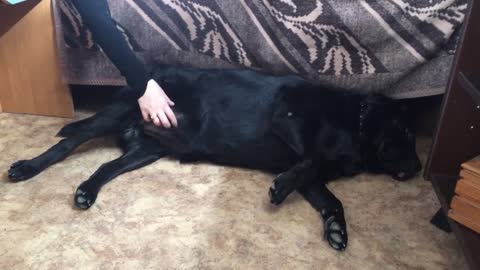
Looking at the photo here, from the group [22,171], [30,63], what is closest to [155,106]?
[22,171]

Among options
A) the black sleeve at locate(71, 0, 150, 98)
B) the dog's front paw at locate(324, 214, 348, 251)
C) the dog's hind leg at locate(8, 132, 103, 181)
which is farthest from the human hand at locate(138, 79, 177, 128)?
the dog's front paw at locate(324, 214, 348, 251)

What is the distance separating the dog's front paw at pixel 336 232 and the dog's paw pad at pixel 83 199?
26.4 inches

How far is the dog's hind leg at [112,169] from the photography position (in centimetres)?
131

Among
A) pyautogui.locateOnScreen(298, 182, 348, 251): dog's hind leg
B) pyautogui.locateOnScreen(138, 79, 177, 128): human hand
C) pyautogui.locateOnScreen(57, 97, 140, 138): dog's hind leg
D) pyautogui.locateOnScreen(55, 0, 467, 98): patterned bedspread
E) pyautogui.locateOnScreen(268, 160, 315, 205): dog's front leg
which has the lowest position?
pyautogui.locateOnScreen(298, 182, 348, 251): dog's hind leg

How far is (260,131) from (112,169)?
493 mm

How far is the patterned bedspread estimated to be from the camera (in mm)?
1441

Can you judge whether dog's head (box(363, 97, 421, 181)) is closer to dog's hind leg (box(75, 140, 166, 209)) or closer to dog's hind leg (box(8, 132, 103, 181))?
dog's hind leg (box(75, 140, 166, 209))

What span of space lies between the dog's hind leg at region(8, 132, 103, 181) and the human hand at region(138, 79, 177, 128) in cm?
23

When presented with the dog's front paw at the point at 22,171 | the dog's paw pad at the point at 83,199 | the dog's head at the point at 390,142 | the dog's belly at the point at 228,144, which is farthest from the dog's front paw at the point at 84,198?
the dog's head at the point at 390,142

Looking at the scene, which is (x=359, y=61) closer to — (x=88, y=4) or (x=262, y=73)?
(x=262, y=73)

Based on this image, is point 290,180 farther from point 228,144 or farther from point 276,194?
point 228,144

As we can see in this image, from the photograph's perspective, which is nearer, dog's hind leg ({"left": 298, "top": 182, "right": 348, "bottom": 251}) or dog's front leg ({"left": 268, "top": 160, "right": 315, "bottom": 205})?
dog's hind leg ({"left": 298, "top": 182, "right": 348, "bottom": 251})

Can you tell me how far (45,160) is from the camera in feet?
4.80

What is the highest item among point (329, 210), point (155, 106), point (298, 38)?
point (298, 38)
